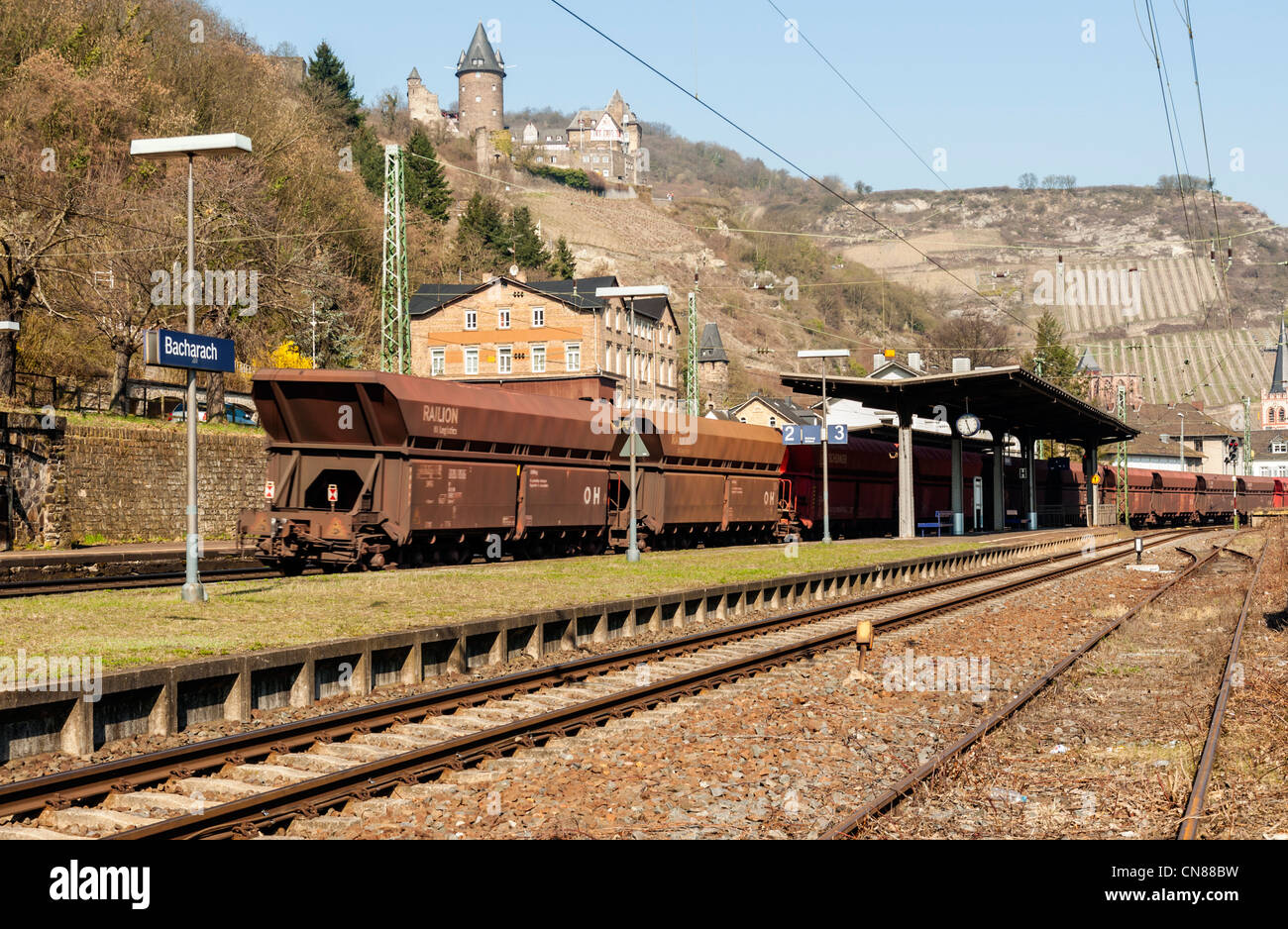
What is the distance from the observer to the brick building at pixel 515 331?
3543 inches

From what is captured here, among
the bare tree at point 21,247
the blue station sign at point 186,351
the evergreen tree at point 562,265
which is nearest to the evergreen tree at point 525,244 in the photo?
the evergreen tree at point 562,265

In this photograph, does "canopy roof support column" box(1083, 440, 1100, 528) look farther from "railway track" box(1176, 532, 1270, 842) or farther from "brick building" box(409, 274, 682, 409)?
"railway track" box(1176, 532, 1270, 842)

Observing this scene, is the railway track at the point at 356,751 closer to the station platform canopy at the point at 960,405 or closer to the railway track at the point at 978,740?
the railway track at the point at 978,740

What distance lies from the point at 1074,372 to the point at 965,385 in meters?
85.0

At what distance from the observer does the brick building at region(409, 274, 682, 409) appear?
295ft

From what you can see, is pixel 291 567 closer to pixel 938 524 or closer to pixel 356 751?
pixel 356 751

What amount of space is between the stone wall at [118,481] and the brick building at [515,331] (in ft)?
158

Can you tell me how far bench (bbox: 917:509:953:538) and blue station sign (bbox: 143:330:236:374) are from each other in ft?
134

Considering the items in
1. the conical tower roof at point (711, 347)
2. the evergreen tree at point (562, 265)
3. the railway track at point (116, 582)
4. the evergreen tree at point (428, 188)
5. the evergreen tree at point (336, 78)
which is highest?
the evergreen tree at point (336, 78)

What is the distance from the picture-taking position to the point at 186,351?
53.1ft

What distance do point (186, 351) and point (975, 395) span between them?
1414 inches

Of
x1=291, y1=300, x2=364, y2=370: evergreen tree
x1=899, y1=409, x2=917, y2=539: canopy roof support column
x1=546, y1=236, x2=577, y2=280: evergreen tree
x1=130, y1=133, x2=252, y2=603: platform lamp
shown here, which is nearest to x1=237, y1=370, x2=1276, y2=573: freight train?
x1=130, y1=133, x2=252, y2=603: platform lamp
